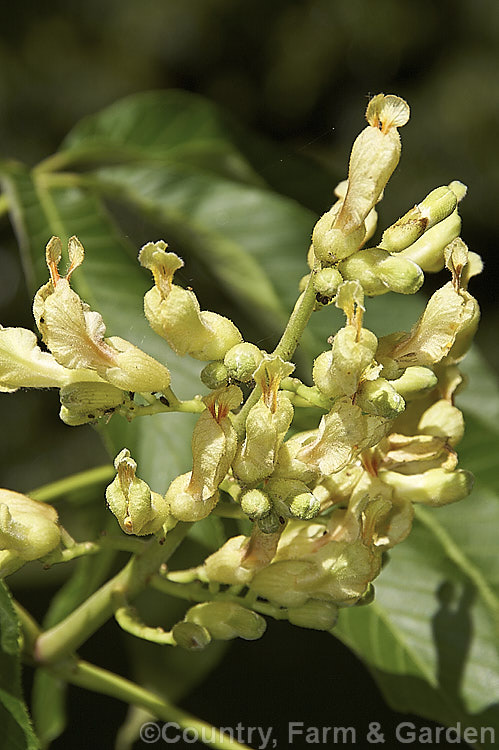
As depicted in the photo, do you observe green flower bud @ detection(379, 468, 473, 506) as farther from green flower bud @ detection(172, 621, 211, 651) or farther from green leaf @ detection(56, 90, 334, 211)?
green leaf @ detection(56, 90, 334, 211)

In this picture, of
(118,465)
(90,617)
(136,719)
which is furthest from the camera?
(136,719)

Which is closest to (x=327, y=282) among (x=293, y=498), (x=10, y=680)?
(x=293, y=498)

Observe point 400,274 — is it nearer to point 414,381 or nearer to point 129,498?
point 414,381

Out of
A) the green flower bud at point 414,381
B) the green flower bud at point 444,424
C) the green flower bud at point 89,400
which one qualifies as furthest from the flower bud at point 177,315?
the green flower bud at point 444,424

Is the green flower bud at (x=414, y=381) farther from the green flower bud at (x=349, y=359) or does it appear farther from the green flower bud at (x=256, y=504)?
the green flower bud at (x=256, y=504)

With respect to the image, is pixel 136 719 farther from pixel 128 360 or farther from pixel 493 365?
pixel 493 365

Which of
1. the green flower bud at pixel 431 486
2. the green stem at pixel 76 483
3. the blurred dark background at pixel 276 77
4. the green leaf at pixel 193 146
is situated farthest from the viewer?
the blurred dark background at pixel 276 77

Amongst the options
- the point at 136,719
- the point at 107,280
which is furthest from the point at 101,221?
the point at 136,719
